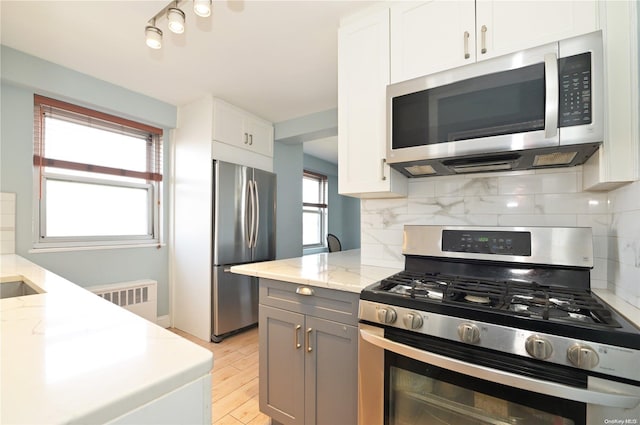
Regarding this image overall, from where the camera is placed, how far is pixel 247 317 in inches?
122

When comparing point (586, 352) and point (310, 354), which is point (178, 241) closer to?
point (310, 354)

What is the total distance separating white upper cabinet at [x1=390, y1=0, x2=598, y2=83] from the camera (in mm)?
1171

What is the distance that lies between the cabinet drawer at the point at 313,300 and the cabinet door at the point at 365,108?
0.62 m

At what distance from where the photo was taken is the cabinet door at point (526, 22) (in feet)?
3.75

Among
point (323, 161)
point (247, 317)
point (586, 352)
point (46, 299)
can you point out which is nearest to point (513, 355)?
point (586, 352)

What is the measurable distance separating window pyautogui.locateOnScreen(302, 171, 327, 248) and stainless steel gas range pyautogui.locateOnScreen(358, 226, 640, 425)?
4042 mm

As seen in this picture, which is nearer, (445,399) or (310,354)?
(445,399)

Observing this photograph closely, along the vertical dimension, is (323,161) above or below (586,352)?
above

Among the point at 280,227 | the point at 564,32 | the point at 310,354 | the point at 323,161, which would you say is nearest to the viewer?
the point at 564,32

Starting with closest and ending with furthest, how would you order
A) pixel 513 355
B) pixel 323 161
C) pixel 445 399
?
pixel 513 355 → pixel 445 399 → pixel 323 161

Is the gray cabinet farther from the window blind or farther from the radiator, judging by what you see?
the window blind

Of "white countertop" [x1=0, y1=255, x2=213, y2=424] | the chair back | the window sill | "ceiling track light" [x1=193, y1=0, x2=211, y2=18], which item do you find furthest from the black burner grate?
the chair back

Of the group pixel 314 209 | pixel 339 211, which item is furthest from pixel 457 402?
pixel 339 211

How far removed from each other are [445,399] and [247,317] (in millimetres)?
2460
